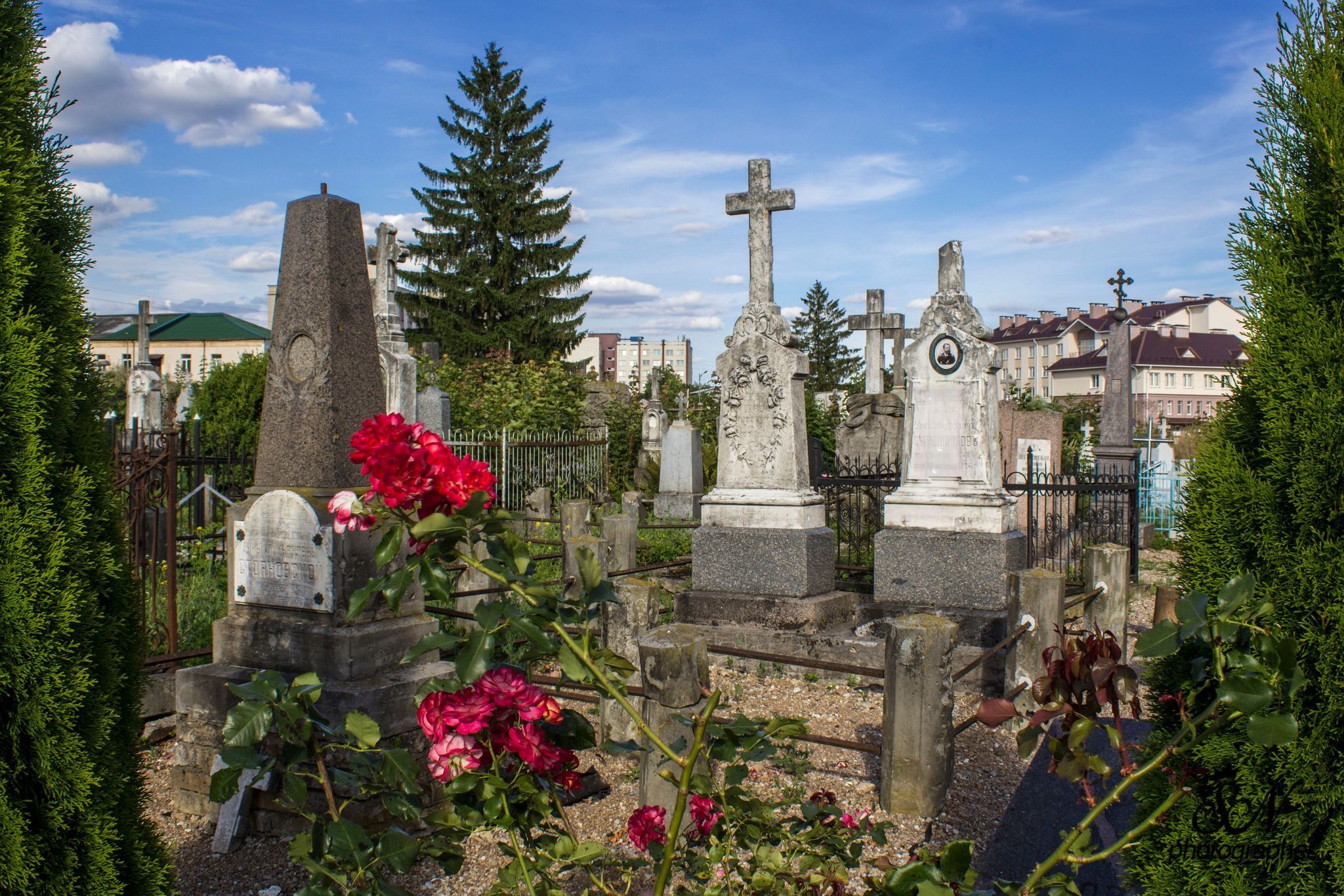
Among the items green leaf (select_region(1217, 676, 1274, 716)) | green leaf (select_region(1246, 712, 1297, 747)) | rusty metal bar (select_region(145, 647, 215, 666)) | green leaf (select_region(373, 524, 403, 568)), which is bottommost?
rusty metal bar (select_region(145, 647, 215, 666))

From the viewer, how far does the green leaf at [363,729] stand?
2.11 m

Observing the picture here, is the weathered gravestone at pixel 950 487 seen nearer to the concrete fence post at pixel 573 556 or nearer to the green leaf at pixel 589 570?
the concrete fence post at pixel 573 556

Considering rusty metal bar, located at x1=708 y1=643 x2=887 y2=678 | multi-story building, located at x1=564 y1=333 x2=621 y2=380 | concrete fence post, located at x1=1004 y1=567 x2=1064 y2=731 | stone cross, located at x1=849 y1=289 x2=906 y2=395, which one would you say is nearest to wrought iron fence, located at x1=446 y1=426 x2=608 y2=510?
stone cross, located at x1=849 y1=289 x2=906 y2=395

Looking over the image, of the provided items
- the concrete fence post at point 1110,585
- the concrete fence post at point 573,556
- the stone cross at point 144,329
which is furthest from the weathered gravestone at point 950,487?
the stone cross at point 144,329

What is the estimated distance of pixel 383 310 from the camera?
43.1ft

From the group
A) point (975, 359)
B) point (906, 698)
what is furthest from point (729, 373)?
point (906, 698)

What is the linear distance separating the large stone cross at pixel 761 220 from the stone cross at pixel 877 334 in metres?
8.05

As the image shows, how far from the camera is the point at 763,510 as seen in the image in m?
7.82

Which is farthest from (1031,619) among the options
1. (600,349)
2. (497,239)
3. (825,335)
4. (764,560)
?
(600,349)

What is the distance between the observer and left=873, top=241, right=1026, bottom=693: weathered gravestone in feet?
24.3

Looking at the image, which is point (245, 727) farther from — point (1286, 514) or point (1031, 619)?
point (1031, 619)

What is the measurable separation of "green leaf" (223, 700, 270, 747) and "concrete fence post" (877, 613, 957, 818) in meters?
3.22

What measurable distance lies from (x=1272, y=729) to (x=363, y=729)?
182cm

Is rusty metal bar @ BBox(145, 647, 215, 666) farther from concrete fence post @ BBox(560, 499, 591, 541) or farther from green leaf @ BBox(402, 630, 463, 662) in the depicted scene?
green leaf @ BBox(402, 630, 463, 662)
